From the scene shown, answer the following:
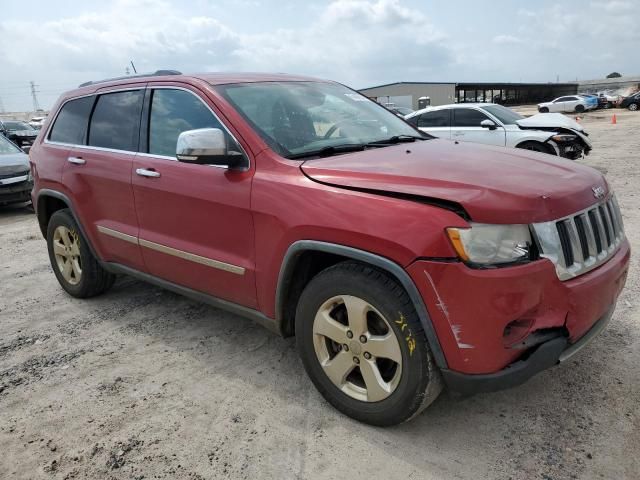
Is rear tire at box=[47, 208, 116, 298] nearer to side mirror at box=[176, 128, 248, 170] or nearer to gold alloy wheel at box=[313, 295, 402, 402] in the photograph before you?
side mirror at box=[176, 128, 248, 170]

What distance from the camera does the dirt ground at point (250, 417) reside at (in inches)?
95.7

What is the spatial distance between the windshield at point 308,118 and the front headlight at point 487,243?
3.63ft

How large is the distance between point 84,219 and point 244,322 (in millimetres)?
1537

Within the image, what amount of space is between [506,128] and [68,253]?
8.85 meters

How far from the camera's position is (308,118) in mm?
3295

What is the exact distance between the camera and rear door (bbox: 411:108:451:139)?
11430 mm

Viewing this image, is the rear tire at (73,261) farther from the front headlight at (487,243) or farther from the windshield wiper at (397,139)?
the front headlight at (487,243)

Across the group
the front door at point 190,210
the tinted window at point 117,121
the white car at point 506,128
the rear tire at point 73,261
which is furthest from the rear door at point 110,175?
the white car at point 506,128

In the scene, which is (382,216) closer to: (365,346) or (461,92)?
(365,346)

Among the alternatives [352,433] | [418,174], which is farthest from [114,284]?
[418,174]

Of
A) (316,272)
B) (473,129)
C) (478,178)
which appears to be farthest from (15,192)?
(478,178)

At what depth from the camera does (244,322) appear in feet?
13.2

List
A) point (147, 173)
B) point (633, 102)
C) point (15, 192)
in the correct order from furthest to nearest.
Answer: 1. point (633, 102)
2. point (15, 192)
3. point (147, 173)

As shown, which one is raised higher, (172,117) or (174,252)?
(172,117)
